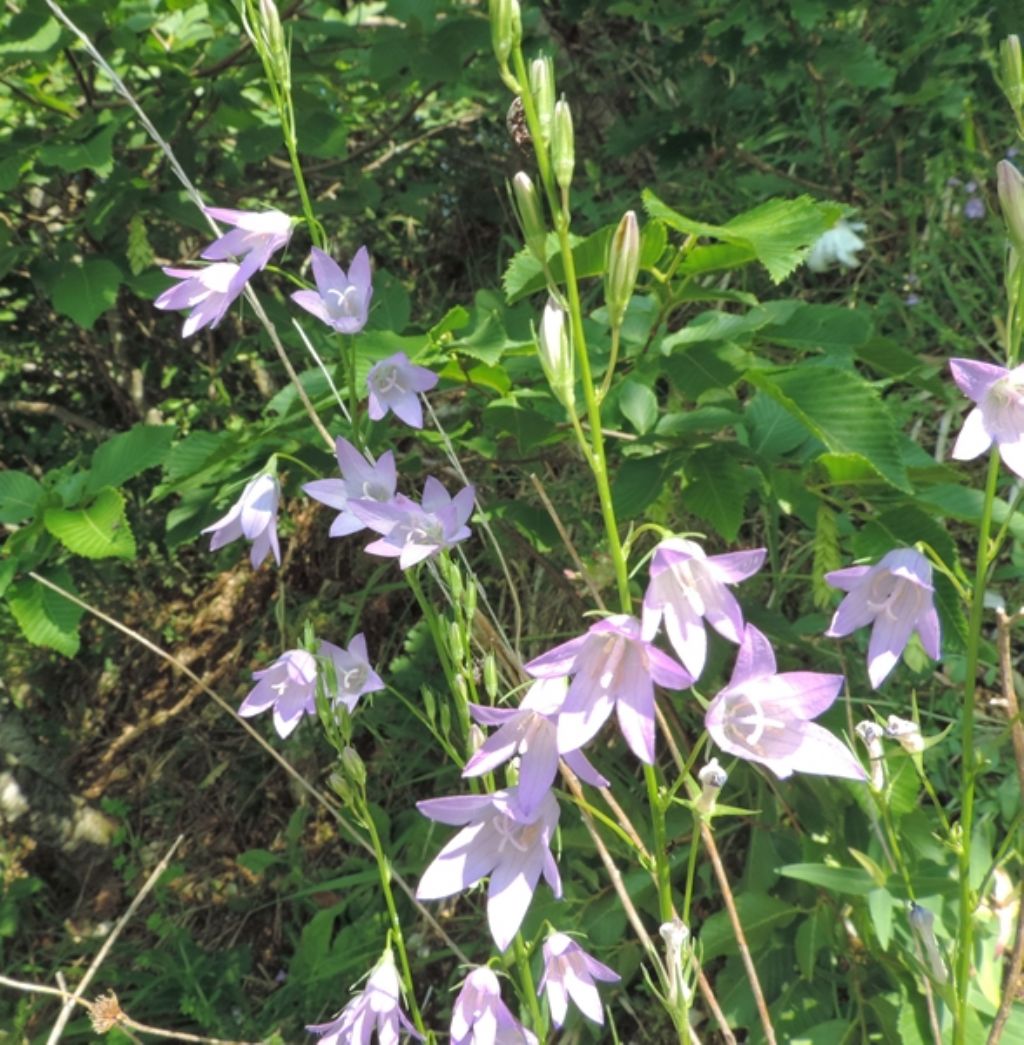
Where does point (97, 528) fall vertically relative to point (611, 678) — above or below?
below

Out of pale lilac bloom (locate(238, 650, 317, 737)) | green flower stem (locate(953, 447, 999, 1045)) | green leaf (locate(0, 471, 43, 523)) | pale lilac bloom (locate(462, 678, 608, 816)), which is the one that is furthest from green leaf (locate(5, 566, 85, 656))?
green flower stem (locate(953, 447, 999, 1045))

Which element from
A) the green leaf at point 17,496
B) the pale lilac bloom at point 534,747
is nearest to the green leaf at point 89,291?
the green leaf at point 17,496

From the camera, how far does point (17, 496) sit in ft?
6.18

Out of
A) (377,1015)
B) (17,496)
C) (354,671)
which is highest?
(17,496)

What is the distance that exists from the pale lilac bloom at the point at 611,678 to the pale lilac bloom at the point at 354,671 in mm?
465

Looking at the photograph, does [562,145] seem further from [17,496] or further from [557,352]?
[17,496]

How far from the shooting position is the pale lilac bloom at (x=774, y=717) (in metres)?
0.83

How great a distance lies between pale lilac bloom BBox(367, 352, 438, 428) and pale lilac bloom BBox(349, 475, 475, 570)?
291 millimetres

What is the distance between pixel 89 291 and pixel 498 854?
176 centimetres

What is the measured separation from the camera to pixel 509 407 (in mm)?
1589

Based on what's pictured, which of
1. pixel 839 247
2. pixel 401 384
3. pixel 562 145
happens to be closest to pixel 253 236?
pixel 401 384

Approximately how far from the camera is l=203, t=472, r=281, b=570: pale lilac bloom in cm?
127

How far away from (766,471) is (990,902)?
736 millimetres

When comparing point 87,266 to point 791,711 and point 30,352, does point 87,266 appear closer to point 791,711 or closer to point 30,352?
point 30,352
